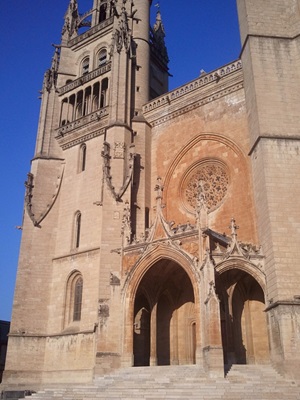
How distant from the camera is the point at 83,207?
2184 cm

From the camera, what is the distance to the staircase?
37.5 feet

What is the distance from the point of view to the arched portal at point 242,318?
1547 centimetres

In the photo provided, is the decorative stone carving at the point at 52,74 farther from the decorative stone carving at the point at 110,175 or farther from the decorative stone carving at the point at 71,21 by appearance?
the decorative stone carving at the point at 110,175

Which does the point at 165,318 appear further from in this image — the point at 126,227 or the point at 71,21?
the point at 71,21

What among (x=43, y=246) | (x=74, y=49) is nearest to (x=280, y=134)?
(x=43, y=246)

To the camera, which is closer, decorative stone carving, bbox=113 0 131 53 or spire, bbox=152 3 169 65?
decorative stone carving, bbox=113 0 131 53

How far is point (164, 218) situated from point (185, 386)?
20.8 ft

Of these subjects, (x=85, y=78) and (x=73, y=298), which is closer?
(x=73, y=298)

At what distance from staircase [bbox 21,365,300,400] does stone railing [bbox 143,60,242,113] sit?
1301cm

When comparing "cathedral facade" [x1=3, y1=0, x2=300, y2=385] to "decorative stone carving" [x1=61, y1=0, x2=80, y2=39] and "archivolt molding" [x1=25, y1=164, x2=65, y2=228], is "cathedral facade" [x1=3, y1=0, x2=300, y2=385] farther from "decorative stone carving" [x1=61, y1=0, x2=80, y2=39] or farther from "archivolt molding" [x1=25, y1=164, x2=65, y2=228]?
"decorative stone carving" [x1=61, y1=0, x2=80, y2=39]

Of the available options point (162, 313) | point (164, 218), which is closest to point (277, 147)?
point (164, 218)

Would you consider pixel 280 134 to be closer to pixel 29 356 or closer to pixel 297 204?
pixel 297 204

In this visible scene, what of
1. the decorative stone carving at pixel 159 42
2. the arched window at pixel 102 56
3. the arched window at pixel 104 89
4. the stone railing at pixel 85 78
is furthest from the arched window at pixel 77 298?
the decorative stone carving at pixel 159 42

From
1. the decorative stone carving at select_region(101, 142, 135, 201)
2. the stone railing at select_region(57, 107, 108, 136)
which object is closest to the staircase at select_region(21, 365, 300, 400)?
the decorative stone carving at select_region(101, 142, 135, 201)
